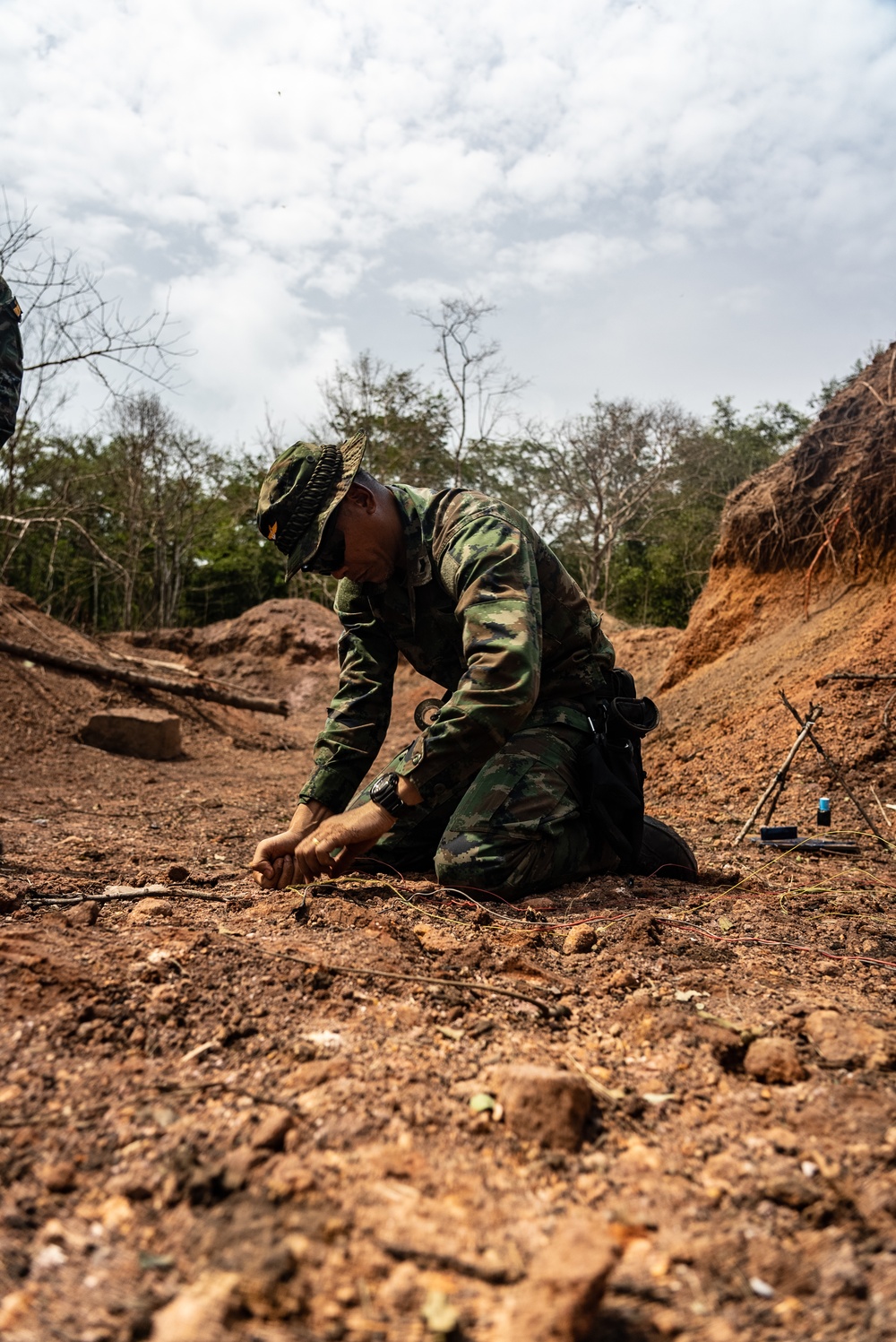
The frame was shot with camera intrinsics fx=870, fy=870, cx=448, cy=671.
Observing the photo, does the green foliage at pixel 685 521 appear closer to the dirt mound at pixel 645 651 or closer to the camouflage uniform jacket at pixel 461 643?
the dirt mound at pixel 645 651

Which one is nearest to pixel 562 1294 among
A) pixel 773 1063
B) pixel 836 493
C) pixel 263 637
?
pixel 773 1063

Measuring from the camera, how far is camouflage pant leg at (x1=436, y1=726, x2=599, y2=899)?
258 centimetres

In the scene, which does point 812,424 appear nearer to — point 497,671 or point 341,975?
point 497,671

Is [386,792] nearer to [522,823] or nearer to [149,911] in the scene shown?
[522,823]

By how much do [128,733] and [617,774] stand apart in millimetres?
5642

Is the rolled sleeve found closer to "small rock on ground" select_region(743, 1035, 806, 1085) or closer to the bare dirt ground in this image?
the bare dirt ground

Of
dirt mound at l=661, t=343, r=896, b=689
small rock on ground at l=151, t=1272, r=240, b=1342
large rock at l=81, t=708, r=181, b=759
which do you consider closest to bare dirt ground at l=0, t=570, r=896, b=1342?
small rock on ground at l=151, t=1272, r=240, b=1342

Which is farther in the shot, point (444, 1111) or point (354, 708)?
point (354, 708)

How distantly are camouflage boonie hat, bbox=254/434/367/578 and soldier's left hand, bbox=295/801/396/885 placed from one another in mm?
749

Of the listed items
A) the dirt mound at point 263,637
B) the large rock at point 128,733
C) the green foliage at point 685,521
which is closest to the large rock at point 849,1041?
the large rock at point 128,733

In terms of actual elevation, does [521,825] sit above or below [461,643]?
below

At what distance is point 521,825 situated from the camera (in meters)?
2.62

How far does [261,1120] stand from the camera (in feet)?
4.04

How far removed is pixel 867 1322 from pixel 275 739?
9104mm
